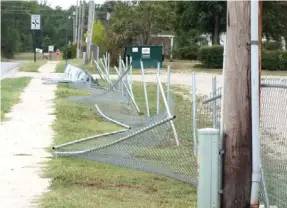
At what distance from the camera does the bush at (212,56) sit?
149 ft

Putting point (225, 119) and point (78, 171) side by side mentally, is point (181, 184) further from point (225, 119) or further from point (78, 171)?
point (225, 119)

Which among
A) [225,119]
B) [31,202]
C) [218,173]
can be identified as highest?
[225,119]

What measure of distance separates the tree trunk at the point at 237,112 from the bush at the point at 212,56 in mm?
39892

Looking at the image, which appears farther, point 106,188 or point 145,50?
point 145,50

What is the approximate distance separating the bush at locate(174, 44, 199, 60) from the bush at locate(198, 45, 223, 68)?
37.4 ft

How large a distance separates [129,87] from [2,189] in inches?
393

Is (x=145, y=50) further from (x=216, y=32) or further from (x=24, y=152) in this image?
(x=24, y=152)

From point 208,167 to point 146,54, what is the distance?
38.8 metres

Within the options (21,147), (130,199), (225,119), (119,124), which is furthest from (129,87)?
(225,119)

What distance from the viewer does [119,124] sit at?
1395 centimetres

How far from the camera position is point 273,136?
8336mm

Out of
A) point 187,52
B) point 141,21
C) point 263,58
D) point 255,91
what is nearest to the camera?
point 255,91

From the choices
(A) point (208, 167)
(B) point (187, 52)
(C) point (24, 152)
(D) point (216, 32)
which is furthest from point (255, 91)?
(B) point (187, 52)

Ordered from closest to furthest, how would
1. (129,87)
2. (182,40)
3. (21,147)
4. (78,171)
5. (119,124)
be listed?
(78,171) < (21,147) < (119,124) < (129,87) < (182,40)
